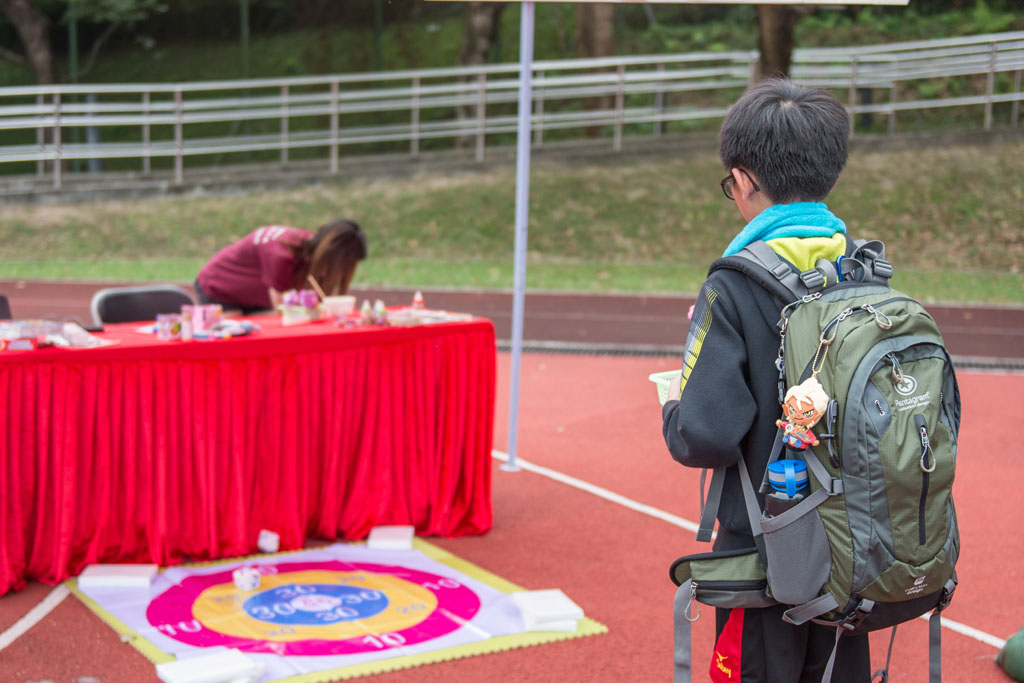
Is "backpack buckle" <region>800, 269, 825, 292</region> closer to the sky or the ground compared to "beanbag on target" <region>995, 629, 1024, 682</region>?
closer to the sky

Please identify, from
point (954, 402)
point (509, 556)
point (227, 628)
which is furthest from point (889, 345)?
point (509, 556)

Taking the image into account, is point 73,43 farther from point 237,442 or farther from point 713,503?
point 713,503

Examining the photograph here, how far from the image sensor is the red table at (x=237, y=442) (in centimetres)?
423

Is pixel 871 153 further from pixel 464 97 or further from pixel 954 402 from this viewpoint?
pixel 954 402

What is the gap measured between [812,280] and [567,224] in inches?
547

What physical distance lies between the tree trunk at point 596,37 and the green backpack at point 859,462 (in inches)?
711

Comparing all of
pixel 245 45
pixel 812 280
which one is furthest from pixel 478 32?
pixel 812 280

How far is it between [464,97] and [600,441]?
41.3 ft

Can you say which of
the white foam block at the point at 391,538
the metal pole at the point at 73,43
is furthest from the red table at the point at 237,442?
the metal pole at the point at 73,43

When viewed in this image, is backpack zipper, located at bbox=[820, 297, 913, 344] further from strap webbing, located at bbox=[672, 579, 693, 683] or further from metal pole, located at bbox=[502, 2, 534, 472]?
metal pole, located at bbox=[502, 2, 534, 472]

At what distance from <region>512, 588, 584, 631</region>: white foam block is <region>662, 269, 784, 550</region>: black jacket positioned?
1.98 meters

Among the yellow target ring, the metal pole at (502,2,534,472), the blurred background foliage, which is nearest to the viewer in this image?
the yellow target ring

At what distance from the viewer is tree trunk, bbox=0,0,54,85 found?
19031 millimetres

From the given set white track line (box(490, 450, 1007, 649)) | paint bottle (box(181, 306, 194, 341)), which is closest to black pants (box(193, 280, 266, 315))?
paint bottle (box(181, 306, 194, 341))
